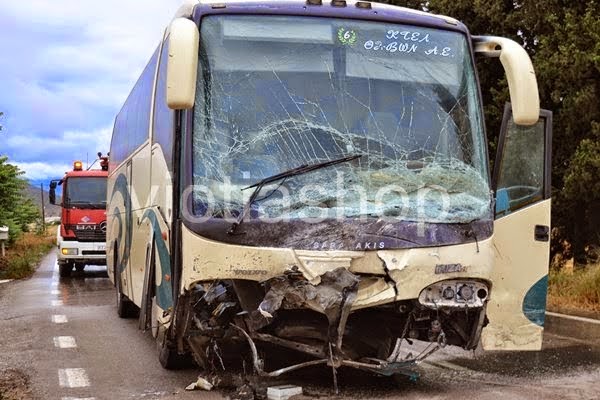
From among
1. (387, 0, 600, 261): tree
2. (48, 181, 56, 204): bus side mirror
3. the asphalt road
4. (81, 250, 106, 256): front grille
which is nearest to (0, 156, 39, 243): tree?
(48, 181, 56, 204): bus side mirror

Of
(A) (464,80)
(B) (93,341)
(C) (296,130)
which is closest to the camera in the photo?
(C) (296,130)

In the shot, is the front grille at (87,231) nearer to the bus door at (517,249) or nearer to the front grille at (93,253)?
the front grille at (93,253)

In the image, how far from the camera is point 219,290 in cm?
632

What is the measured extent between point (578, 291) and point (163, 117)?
7465mm

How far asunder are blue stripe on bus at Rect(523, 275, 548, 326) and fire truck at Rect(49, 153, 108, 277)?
14480 millimetres

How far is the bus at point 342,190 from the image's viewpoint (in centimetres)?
609

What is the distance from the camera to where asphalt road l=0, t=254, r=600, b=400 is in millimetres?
6992

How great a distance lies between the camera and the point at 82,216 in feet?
65.8

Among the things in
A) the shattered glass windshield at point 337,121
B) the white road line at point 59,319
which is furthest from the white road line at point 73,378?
the white road line at point 59,319

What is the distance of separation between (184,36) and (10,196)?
20.9m

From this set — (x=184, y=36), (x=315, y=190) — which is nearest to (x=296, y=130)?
(x=315, y=190)

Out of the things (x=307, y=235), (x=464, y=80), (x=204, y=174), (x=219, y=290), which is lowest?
(x=219, y=290)

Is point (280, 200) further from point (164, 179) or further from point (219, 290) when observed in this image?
point (164, 179)

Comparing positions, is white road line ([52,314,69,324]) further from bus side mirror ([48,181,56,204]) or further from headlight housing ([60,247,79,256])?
bus side mirror ([48,181,56,204])
